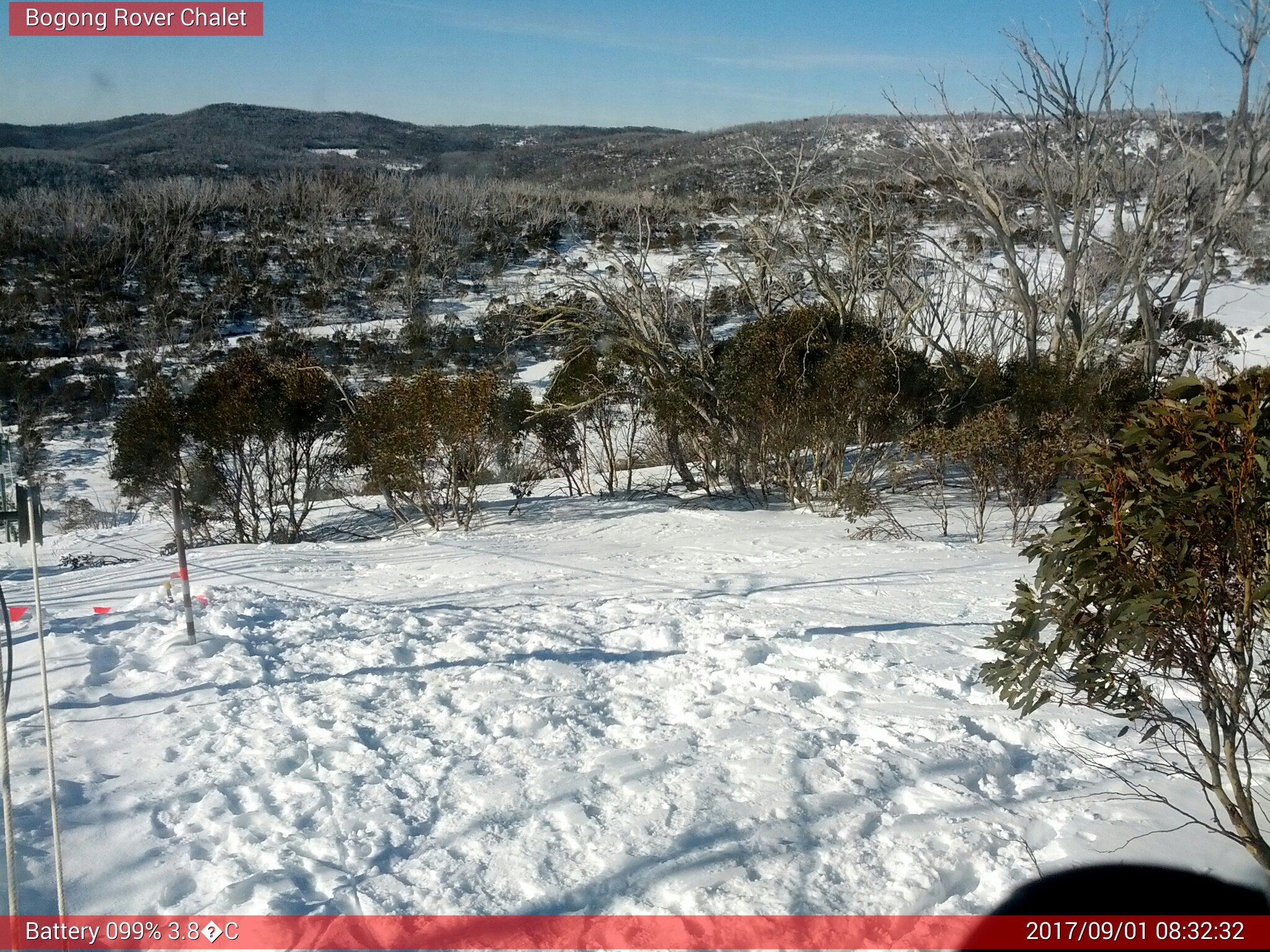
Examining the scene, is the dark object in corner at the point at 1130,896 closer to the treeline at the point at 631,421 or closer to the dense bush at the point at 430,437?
the treeline at the point at 631,421

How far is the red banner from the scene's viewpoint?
281cm

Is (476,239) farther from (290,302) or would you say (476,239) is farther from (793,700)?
(793,700)

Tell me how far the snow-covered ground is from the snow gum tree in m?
0.69

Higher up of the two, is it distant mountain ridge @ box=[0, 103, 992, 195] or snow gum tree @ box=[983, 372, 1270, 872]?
distant mountain ridge @ box=[0, 103, 992, 195]

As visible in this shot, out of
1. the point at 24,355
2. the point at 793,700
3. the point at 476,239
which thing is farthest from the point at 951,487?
the point at 476,239

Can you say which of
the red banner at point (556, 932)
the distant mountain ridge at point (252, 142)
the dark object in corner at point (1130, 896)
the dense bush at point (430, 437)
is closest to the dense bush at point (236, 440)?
the dense bush at point (430, 437)

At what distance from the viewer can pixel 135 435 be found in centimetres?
1420

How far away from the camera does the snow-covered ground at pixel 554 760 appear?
125 inches

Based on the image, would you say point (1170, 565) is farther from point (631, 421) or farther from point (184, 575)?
point (631, 421)

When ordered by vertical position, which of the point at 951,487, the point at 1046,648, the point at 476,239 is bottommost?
the point at 951,487

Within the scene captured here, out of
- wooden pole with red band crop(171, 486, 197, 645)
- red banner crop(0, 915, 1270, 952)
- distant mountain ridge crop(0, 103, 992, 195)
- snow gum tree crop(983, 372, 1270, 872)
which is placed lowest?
red banner crop(0, 915, 1270, 952)

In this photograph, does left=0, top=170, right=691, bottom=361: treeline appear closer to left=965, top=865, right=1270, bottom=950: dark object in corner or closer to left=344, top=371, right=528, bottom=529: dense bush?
left=344, top=371, right=528, bottom=529: dense bush

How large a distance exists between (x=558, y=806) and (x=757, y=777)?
2.81 feet

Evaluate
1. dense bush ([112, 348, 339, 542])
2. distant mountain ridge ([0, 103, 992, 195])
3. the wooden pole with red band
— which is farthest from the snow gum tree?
distant mountain ridge ([0, 103, 992, 195])
